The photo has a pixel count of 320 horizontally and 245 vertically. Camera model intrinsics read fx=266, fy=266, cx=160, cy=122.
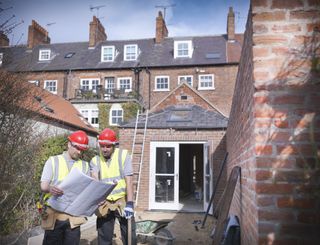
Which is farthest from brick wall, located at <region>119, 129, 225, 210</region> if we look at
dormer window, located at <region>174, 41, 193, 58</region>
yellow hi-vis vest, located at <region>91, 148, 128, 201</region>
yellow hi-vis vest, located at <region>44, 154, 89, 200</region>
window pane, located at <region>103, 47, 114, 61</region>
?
window pane, located at <region>103, 47, 114, 61</region>

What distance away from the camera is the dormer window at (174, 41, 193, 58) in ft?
80.4

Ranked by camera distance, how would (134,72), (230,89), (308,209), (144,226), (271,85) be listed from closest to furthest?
(308,209)
(271,85)
(144,226)
(230,89)
(134,72)

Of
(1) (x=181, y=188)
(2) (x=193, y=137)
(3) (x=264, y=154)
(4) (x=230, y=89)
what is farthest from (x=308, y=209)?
(4) (x=230, y=89)

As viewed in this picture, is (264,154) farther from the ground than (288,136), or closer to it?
closer to it

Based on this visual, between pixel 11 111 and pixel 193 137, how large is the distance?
270 inches

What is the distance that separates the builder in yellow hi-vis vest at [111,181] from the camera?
3.83 metres

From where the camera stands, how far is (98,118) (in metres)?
22.8

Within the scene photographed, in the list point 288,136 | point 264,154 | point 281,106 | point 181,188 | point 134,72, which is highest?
point 134,72

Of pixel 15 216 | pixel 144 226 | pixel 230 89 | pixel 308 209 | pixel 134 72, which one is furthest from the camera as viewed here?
pixel 134 72

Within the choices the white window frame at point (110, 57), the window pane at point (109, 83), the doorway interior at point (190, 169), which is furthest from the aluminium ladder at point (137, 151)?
the white window frame at point (110, 57)

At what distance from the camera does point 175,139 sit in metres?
10.5

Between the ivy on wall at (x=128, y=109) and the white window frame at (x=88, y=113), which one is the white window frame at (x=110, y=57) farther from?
the ivy on wall at (x=128, y=109)

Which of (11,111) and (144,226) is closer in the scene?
(11,111)

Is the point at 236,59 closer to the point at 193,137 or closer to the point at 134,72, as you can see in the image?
the point at 134,72
